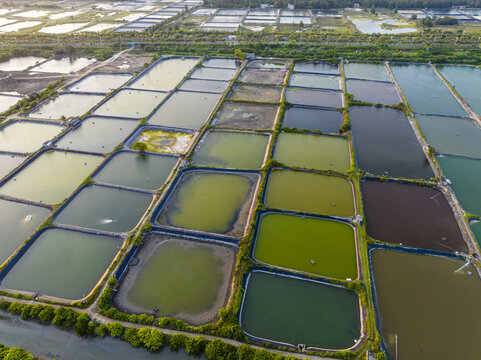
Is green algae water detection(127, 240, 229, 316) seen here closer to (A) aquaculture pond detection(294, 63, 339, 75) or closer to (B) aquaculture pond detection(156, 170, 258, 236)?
(B) aquaculture pond detection(156, 170, 258, 236)

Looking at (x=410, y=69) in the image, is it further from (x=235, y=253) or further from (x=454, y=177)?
(x=235, y=253)

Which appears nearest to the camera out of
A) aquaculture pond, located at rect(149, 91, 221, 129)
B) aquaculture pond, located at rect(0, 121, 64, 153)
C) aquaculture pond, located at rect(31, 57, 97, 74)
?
aquaculture pond, located at rect(0, 121, 64, 153)

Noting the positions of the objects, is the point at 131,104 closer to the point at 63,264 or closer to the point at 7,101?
the point at 7,101

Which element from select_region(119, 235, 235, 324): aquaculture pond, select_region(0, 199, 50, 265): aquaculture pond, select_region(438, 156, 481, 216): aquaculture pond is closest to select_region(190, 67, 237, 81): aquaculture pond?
select_region(0, 199, 50, 265): aquaculture pond

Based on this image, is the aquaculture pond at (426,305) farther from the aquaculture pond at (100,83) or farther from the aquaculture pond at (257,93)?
the aquaculture pond at (100,83)

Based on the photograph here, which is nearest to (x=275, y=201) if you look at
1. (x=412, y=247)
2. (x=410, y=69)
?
(x=412, y=247)

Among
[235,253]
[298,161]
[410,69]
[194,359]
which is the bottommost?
[194,359]
